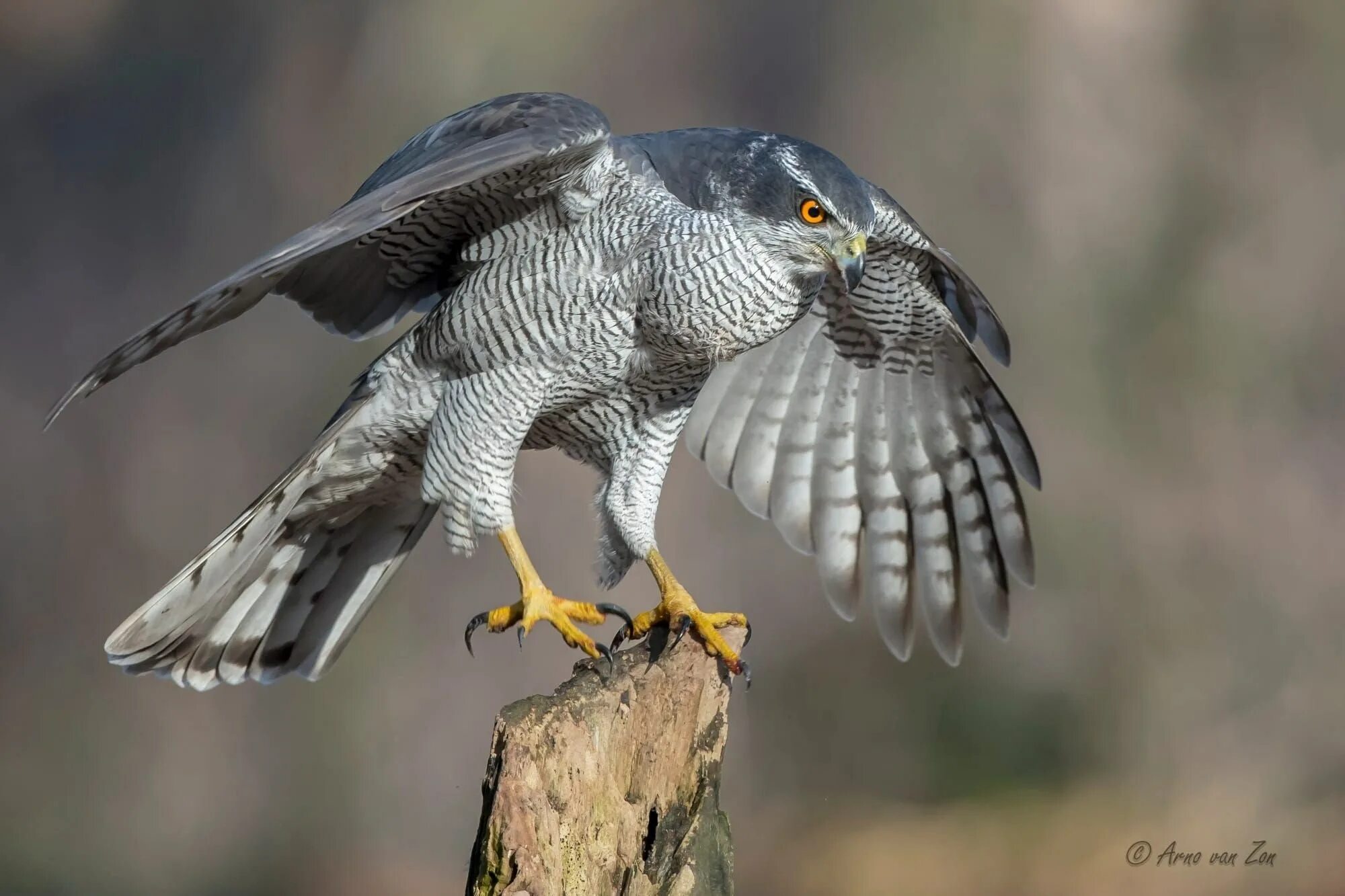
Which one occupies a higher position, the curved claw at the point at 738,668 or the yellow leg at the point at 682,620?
the yellow leg at the point at 682,620

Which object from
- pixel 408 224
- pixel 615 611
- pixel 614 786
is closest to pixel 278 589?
pixel 615 611

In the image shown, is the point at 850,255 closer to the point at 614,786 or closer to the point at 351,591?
the point at 614,786

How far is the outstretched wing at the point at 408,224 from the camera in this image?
7.39 feet

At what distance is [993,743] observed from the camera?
6289mm

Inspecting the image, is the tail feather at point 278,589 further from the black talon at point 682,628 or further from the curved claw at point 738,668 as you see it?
the curved claw at point 738,668

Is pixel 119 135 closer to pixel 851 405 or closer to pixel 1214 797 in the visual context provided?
pixel 851 405

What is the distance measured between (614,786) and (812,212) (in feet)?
4.31

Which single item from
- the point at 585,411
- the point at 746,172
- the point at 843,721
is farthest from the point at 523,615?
the point at 843,721

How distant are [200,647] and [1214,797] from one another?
4.82 meters

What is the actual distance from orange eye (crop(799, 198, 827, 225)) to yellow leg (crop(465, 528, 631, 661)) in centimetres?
103

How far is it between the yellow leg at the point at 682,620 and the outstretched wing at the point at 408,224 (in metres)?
0.96

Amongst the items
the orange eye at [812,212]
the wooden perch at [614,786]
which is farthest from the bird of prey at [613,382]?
the wooden perch at [614,786]

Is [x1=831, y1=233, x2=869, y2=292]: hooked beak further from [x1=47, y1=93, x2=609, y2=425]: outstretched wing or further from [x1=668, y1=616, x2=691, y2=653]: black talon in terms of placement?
[x1=668, y1=616, x2=691, y2=653]: black talon

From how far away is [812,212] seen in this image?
279 centimetres
